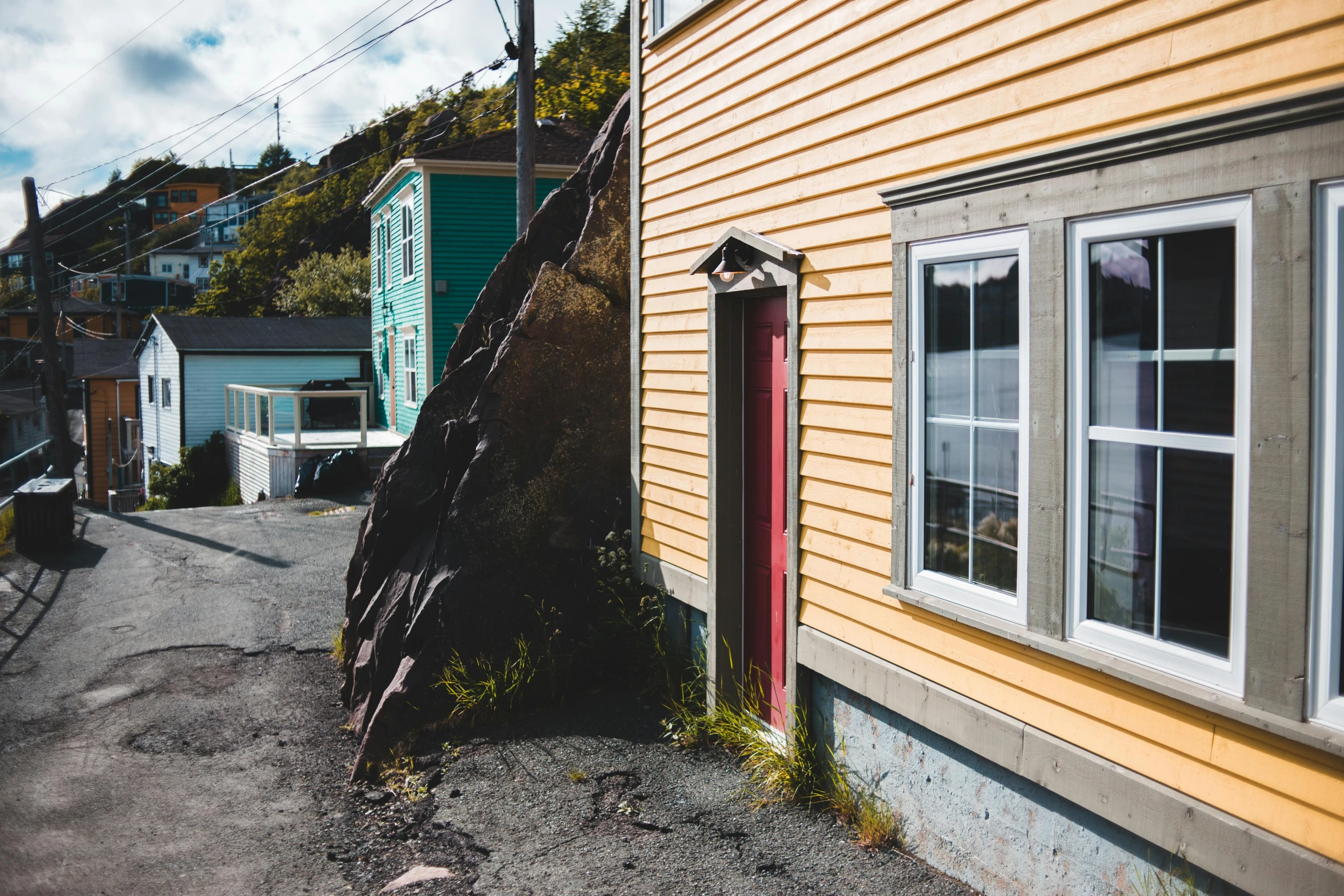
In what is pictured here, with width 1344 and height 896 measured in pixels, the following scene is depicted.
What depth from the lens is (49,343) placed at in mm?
24016

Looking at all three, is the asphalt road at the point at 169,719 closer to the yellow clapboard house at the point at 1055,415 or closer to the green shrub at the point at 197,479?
the yellow clapboard house at the point at 1055,415

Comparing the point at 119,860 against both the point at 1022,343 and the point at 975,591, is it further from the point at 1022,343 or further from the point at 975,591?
the point at 1022,343

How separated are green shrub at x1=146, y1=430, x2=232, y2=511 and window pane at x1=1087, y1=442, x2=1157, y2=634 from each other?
1027 inches

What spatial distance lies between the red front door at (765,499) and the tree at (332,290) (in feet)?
116

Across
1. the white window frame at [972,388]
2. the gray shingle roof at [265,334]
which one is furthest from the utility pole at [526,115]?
the gray shingle roof at [265,334]

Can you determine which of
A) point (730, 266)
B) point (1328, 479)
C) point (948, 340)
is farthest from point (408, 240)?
point (1328, 479)

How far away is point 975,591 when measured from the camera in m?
4.13

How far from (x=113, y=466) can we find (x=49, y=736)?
37.1 metres

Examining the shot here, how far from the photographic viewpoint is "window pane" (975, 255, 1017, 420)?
3947 millimetres

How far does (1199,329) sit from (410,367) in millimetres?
22453

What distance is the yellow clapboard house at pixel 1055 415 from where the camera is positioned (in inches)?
113

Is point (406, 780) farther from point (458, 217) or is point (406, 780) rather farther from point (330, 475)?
point (458, 217)

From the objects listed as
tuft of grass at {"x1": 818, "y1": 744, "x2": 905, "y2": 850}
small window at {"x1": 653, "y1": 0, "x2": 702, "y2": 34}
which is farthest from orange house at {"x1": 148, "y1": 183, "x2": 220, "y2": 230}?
tuft of grass at {"x1": 818, "y1": 744, "x2": 905, "y2": 850}

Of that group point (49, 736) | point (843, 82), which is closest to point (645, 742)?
point (843, 82)
